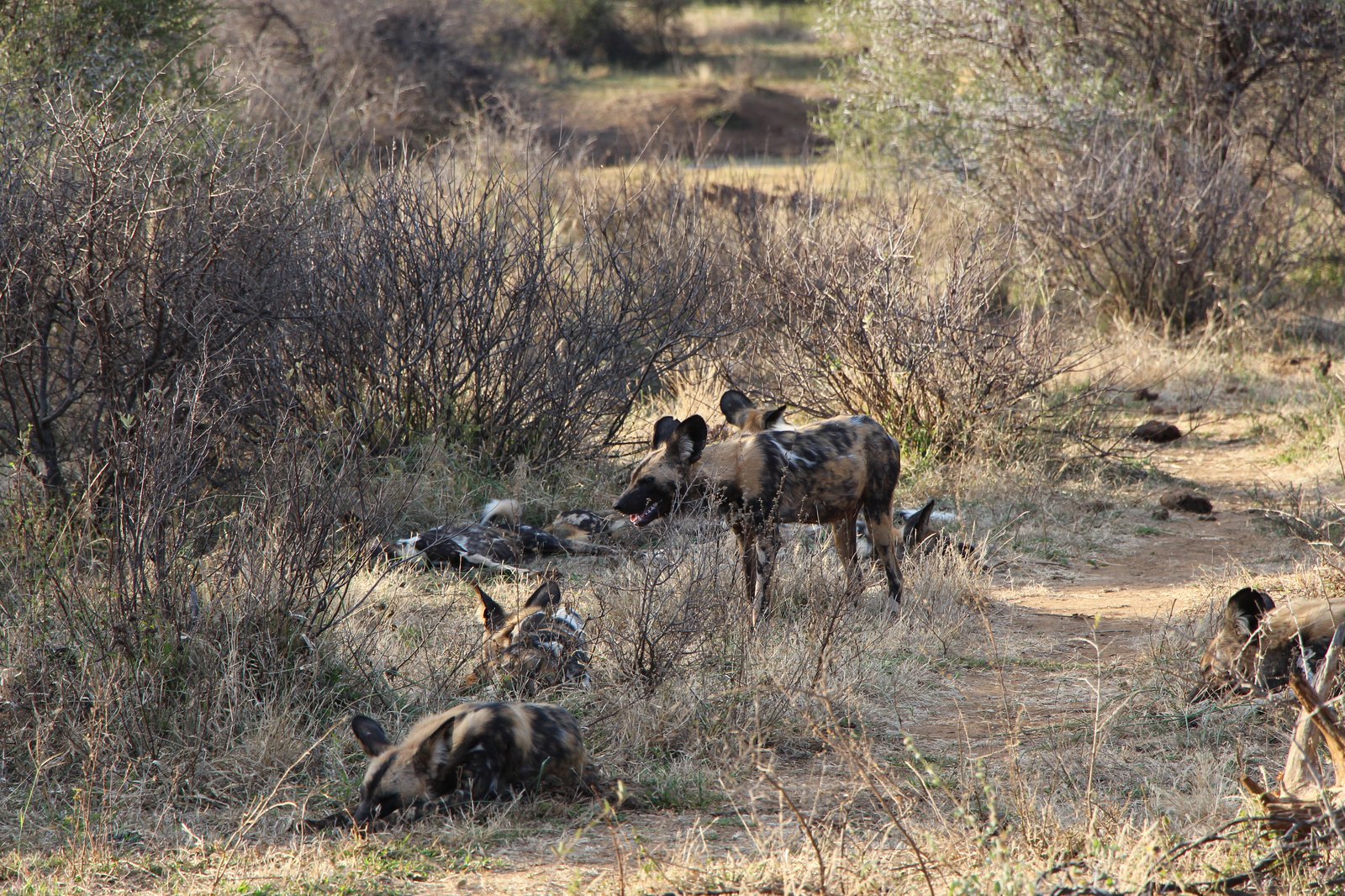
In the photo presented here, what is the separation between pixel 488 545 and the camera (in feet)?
21.2

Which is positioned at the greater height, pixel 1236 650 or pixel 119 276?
pixel 119 276

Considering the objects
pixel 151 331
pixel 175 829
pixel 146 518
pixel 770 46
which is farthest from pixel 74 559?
pixel 770 46

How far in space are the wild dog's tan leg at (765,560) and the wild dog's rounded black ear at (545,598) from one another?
30.2 inches

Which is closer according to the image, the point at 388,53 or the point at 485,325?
the point at 485,325

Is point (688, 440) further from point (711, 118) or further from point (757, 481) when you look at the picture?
point (711, 118)

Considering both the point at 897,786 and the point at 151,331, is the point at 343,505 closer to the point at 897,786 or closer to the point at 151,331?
the point at 151,331

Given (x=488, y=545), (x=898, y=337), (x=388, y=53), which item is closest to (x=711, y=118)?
(x=388, y=53)

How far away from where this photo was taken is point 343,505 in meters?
4.68

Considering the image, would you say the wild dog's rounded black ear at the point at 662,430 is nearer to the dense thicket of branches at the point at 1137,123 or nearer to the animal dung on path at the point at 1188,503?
the animal dung on path at the point at 1188,503

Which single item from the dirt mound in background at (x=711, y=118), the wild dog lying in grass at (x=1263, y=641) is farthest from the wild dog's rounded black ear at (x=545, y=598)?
the dirt mound in background at (x=711, y=118)

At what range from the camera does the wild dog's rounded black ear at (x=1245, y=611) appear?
457cm

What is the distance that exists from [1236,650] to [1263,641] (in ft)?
0.54

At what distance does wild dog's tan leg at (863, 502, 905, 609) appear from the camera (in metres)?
5.73

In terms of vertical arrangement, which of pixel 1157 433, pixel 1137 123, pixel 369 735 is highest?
pixel 1137 123
